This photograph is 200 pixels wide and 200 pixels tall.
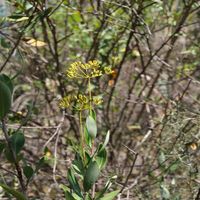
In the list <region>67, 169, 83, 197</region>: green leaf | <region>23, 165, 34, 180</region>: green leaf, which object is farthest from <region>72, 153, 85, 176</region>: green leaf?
<region>23, 165, 34, 180</region>: green leaf

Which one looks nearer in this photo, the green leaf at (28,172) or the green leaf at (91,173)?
the green leaf at (91,173)

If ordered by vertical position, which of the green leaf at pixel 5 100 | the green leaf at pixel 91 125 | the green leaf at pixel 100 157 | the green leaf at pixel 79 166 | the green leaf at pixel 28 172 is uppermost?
the green leaf at pixel 5 100

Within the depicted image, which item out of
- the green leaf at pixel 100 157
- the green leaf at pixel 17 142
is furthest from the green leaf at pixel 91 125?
the green leaf at pixel 17 142

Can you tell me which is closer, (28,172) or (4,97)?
(4,97)

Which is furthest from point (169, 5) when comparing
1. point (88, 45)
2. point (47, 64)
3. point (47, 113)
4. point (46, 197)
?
point (46, 197)

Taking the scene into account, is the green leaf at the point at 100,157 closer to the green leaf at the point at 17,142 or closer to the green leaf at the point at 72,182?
the green leaf at the point at 72,182

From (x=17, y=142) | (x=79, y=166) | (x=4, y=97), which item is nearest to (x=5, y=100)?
(x=4, y=97)

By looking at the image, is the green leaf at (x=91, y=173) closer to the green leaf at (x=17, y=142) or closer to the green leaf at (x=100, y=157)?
the green leaf at (x=100, y=157)

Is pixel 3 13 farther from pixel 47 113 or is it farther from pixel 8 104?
pixel 47 113

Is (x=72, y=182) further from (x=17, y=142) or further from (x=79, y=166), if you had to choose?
(x=17, y=142)

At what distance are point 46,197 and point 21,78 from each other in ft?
3.41

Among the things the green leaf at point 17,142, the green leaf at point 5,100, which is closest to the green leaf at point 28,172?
the green leaf at point 17,142

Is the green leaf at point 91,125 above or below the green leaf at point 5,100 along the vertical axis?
below

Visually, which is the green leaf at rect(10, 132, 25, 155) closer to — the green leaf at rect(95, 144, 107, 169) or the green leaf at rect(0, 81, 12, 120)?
the green leaf at rect(0, 81, 12, 120)
